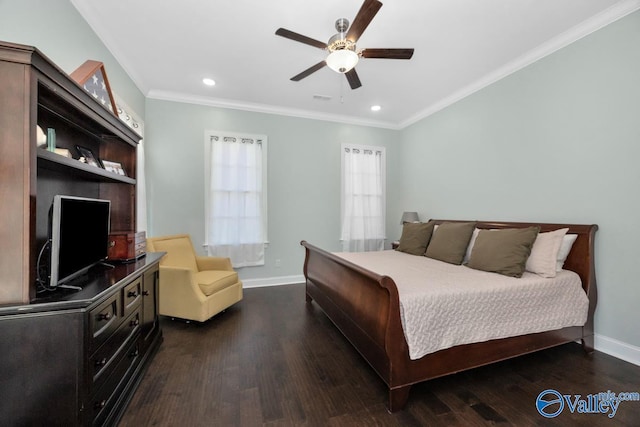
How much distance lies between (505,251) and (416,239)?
3.81 feet

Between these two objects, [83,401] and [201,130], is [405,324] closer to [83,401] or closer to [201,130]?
[83,401]

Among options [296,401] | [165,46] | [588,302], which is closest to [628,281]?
[588,302]

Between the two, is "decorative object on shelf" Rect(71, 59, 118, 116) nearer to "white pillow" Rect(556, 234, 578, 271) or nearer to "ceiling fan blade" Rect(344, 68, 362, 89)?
"ceiling fan blade" Rect(344, 68, 362, 89)

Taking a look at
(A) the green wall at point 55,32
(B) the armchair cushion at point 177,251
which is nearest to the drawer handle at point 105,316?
(B) the armchair cushion at point 177,251

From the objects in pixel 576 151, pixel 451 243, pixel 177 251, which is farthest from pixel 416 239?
pixel 177 251

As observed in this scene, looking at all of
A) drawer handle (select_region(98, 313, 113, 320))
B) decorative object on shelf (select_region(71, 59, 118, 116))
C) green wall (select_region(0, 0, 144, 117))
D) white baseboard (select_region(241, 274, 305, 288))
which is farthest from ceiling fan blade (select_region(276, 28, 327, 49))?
white baseboard (select_region(241, 274, 305, 288))

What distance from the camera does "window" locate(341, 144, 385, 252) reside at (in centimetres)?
450

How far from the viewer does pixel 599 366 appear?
2014 millimetres

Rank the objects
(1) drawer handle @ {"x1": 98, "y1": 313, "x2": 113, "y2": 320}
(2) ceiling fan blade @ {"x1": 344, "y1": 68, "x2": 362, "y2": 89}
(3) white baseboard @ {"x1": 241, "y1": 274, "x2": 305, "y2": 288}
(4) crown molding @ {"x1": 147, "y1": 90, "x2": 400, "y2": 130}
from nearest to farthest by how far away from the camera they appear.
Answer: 1. (1) drawer handle @ {"x1": 98, "y1": 313, "x2": 113, "y2": 320}
2. (2) ceiling fan blade @ {"x1": 344, "y1": 68, "x2": 362, "y2": 89}
3. (4) crown molding @ {"x1": 147, "y1": 90, "x2": 400, "y2": 130}
4. (3) white baseboard @ {"x1": 241, "y1": 274, "x2": 305, "y2": 288}

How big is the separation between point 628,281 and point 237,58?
426 centimetres

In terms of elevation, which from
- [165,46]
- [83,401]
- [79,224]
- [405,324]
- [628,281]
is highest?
[165,46]

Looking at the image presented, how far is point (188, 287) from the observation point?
2586 mm

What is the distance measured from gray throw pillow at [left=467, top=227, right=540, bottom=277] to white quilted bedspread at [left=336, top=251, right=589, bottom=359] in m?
0.11

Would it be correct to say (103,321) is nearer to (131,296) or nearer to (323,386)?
(131,296)
